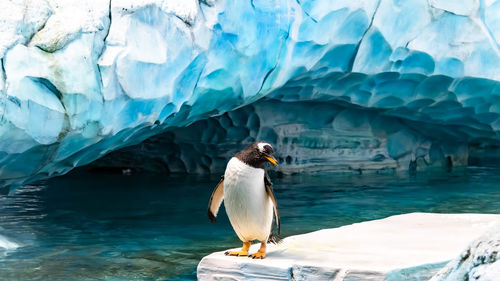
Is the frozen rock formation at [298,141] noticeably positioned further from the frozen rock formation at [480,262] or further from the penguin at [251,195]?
the frozen rock formation at [480,262]

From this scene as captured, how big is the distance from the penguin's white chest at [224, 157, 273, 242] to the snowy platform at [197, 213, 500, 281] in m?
0.16

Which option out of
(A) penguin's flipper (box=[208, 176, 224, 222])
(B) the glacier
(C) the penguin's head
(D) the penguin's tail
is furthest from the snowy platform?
(B) the glacier

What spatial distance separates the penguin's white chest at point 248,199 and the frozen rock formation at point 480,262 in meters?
1.70

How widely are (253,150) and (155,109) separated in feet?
9.06

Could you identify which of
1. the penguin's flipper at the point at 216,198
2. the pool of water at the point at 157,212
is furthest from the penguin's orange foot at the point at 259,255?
the pool of water at the point at 157,212

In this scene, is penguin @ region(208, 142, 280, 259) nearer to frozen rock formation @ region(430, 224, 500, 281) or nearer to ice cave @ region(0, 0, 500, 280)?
ice cave @ region(0, 0, 500, 280)

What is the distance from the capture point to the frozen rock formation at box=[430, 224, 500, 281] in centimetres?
174

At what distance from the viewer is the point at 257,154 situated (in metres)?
3.53

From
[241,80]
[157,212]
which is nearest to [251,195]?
[241,80]

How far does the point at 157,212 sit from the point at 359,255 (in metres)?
4.68

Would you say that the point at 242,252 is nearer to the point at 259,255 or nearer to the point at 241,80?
Answer: the point at 259,255

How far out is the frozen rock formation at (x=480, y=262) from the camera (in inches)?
68.4

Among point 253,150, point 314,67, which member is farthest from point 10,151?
point 314,67

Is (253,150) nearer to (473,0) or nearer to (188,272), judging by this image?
(188,272)
